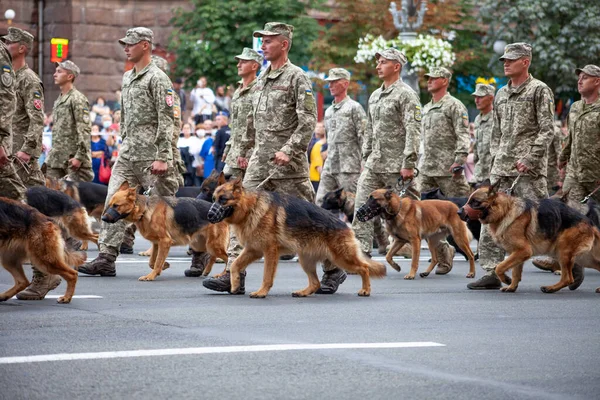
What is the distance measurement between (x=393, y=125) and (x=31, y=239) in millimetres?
5805

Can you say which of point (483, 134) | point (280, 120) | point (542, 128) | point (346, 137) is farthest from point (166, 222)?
point (483, 134)

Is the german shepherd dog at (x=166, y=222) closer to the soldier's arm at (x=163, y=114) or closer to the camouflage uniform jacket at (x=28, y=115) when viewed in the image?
the soldier's arm at (x=163, y=114)

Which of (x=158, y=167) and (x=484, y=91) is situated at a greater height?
(x=484, y=91)

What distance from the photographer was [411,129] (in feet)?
45.3

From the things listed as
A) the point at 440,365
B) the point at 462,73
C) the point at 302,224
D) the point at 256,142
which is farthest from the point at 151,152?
the point at 462,73

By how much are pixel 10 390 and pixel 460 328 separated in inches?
147

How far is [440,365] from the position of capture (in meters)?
7.25

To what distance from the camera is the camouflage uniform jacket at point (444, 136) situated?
15.8 meters

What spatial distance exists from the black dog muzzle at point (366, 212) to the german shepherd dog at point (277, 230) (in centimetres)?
A: 226

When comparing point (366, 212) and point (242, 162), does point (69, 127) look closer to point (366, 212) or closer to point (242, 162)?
point (242, 162)

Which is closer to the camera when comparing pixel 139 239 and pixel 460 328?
pixel 460 328

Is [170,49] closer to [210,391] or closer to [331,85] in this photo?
[331,85]

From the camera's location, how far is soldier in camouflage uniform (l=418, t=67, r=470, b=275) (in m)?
15.8

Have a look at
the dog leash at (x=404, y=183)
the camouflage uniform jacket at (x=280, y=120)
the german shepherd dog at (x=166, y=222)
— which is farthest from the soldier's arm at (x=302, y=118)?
the dog leash at (x=404, y=183)
